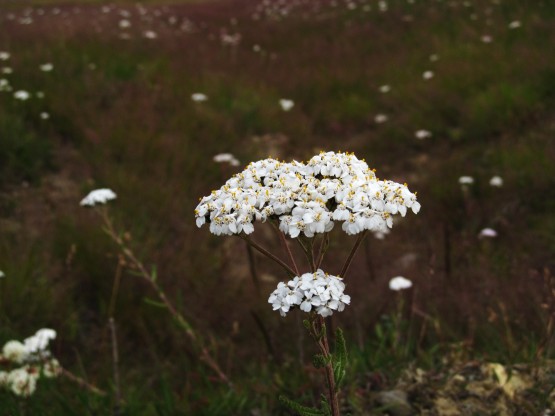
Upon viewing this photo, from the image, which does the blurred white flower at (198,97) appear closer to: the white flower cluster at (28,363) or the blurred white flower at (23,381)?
the white flower cluster at (28,363)

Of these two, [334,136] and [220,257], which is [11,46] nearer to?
[334,136]

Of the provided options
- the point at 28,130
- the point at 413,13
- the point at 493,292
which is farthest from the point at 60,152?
the point at 413,13

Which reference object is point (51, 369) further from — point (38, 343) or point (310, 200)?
point (310, 200)

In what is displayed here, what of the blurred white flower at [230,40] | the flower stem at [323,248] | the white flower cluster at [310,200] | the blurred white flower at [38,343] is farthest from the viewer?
the blurred white flower at [230,40]

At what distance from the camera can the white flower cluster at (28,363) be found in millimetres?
2705

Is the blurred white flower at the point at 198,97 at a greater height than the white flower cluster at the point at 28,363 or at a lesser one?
greater

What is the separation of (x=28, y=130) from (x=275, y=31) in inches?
284

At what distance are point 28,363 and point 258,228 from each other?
2805 mm

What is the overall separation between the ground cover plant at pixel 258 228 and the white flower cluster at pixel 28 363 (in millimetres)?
79

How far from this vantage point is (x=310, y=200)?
1.73m

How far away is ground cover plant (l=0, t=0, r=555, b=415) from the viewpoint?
9.59 feet

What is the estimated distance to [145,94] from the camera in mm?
7301

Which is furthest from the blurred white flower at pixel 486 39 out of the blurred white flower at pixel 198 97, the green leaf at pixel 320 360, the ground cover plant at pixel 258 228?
the green leaf at pixel 320 360

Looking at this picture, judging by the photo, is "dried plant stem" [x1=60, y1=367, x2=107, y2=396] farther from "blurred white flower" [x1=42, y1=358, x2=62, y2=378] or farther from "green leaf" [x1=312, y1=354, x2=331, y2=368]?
"green leaf" [x1=312, y1=354, x2=331, y2=368]
